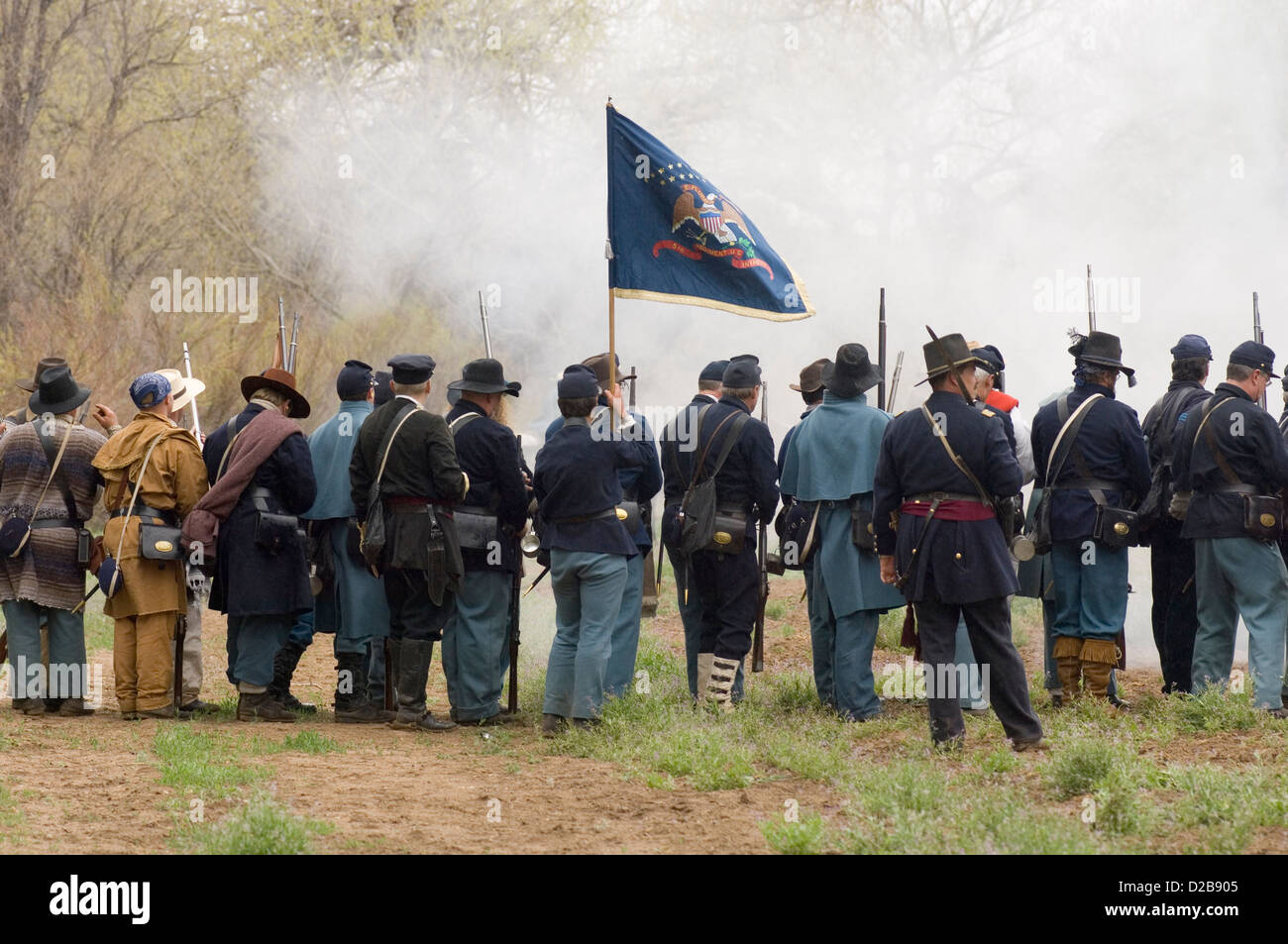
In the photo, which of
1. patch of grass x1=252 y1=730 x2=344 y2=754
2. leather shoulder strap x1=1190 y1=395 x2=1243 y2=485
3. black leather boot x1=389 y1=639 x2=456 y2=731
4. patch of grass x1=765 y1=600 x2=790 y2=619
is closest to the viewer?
patch of grass x1=252 y1=730 x2=344 y2=754

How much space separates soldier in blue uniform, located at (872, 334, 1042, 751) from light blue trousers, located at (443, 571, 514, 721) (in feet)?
7.11

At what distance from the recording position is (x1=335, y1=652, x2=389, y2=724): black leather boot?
27.8ft

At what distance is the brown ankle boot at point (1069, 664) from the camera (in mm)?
8047

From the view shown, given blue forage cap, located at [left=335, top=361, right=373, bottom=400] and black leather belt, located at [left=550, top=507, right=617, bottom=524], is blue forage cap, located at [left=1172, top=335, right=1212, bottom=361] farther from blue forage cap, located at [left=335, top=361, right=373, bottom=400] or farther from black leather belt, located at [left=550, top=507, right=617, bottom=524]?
blue forage cap, located at [left=335, top=361, right=373, bottom=400]

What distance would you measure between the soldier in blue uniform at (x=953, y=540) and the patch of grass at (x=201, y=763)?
3.03 meters

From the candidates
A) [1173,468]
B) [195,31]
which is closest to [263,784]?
[1173,468]

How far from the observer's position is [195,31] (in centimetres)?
2250

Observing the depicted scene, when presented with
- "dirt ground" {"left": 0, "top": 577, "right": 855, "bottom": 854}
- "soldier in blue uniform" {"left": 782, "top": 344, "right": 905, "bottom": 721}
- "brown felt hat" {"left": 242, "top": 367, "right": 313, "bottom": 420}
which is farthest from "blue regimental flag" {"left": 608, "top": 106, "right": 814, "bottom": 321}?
"dirt ground" {"left": 0, "top": 577, "right": 855, "bottom": 854}

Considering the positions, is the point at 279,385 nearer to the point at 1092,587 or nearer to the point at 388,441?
the point at 388,441

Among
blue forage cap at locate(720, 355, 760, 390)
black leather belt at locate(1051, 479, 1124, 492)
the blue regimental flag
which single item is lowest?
black leather belt at locate(1051, 479, 1124, 492)

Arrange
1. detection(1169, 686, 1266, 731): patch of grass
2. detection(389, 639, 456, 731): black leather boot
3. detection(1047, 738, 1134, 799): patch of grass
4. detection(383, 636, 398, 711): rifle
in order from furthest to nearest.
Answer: detection(383, 636, 398, 711): rifle
detection(389, 639, 456, 731): black leather boot
detection(1169, 686, 1266, 731): patch of grass
detection(1047, 738, 1134, 799): patch of grass

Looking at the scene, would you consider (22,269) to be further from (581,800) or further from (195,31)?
(581,800)

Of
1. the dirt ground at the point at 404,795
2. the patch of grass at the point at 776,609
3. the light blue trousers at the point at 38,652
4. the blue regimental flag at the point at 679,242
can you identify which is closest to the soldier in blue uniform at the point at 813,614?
the dirt ground at the point at 404,795

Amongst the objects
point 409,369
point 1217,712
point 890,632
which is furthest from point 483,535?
point 890,632
